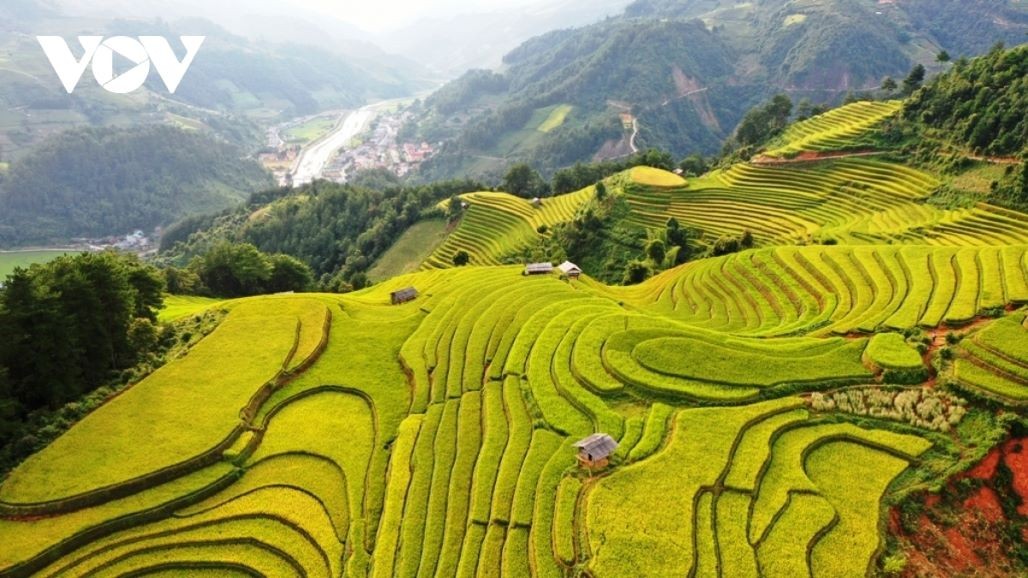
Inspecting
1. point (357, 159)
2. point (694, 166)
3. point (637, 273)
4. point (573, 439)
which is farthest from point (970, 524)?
point (357, 159)

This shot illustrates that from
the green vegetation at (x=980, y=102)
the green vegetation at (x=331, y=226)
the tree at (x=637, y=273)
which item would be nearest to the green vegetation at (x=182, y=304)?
the green vegetation at (x=331, y=226)

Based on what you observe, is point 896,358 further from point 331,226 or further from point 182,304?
point 331,226

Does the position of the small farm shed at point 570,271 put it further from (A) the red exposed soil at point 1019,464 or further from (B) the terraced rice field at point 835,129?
(B) the terraced rice field at point 835,129

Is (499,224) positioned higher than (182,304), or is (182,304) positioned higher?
(182,304)

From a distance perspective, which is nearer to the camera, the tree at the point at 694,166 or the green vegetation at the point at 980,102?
the green vegetation at the point at 980,102

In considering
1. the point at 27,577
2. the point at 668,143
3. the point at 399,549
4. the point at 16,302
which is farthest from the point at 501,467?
the point at 668,143

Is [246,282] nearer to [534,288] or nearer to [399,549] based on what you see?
[534,288]

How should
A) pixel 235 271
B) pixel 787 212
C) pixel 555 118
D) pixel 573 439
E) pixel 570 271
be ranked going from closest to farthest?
1. pixel 573 439
2. pixel 570 271
3. pixel 787 212
4. pixel 235 271
5. pixel 555 118
